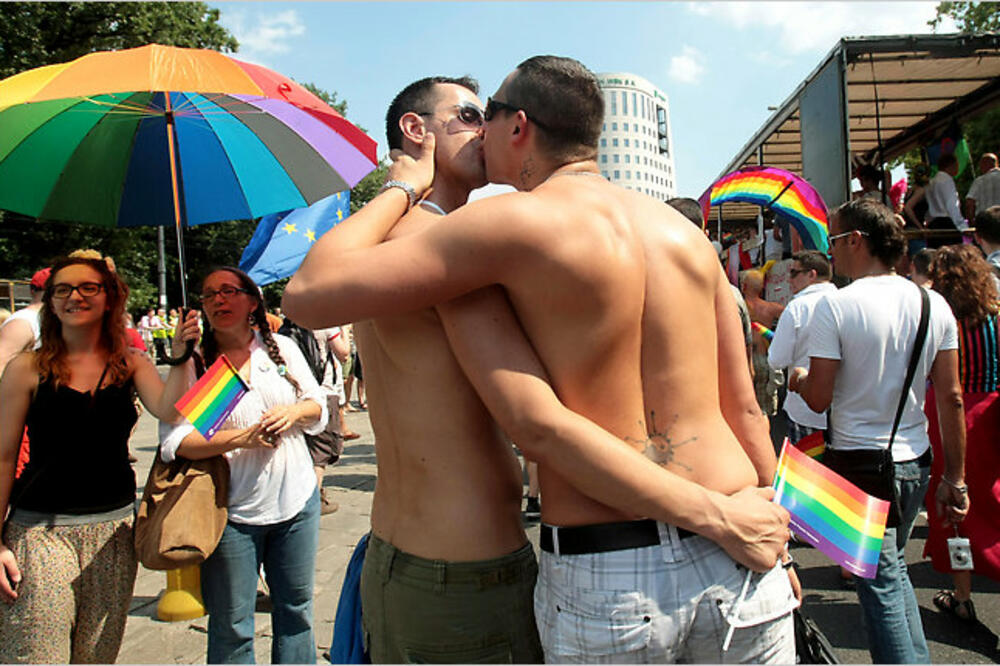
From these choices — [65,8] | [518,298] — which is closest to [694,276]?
[518,298]

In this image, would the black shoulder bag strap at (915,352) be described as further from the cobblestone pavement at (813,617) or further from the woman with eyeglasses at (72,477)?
the woman with eyeglasses at (72,477)

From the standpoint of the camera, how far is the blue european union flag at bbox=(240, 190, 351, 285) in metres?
5.35

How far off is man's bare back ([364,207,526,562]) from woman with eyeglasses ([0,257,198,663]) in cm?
156

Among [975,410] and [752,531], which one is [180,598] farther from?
[975,410]

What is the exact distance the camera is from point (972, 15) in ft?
65.3

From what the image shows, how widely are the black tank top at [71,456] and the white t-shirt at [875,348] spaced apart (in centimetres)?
283

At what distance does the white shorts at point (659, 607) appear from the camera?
1.28 m

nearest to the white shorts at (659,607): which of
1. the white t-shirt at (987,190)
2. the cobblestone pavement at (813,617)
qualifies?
the cobblestone pavement at (813,617)

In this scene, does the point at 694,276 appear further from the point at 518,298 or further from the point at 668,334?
the point at 518,298

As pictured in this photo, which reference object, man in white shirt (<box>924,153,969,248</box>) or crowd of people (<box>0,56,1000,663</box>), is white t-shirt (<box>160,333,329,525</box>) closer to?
crowd of people (<box>0,56,1000,663</box>)

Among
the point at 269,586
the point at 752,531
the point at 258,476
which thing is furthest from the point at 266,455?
the point at 752,531

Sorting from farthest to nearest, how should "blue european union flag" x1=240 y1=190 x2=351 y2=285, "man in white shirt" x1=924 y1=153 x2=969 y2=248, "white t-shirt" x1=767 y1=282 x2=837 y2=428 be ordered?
"man in white shirt" x1=924 y1=153 x2=969 y2=248
"blue european union flag" x1=240 y1=190 x2=351 y2=285
"white t-shirt" x1=767 y1=282 x2=837 y2=428

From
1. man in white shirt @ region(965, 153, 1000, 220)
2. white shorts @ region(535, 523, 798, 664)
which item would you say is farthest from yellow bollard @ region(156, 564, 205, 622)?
man in white shirt @ region(965, 153, 1000, 220)

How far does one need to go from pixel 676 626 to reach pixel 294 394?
2248 millimetres
